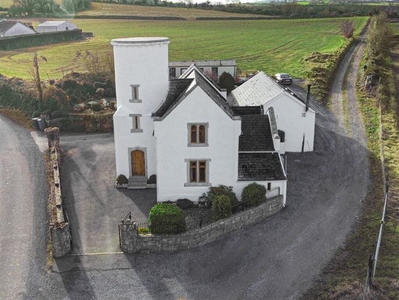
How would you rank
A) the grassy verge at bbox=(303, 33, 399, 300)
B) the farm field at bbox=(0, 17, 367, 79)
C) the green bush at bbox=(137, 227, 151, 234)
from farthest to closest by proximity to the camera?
1. the farm field at bbox=(0, 17, 367, 79)
2. the green bush at bbox=(137, 227, 151, 234)
3. the grassy verge at bbox=(303, 33, 399, 300)

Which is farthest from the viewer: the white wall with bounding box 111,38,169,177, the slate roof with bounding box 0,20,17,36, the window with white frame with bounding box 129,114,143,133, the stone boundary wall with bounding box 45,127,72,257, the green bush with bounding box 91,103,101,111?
the slate roof with bounding box 0,20,17,36

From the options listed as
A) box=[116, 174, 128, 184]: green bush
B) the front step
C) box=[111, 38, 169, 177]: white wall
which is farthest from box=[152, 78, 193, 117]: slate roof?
box=[116, 174, 128, 184]: green bush

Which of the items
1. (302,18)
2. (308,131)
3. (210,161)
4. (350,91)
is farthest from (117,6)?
(210,161)

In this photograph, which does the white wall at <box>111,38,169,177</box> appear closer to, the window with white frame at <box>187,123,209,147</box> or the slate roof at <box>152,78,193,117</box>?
the slate roof at <box>152,78,193,117</box>

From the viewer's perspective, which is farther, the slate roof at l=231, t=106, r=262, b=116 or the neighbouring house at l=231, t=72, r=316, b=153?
the neighbouring house at l=231, t=72, r=316, b=153

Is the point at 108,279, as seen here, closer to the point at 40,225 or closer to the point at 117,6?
the point at 40,225

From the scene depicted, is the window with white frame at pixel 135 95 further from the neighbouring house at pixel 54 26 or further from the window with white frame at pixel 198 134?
the neighbouring house at pixel 54 26

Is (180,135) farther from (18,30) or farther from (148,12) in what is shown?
(148,12)

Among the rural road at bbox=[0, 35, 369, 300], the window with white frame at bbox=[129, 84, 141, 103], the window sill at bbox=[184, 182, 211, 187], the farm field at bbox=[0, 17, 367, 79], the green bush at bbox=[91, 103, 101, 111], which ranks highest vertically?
the farm field at bbox=[0, 17, 367, 79]
